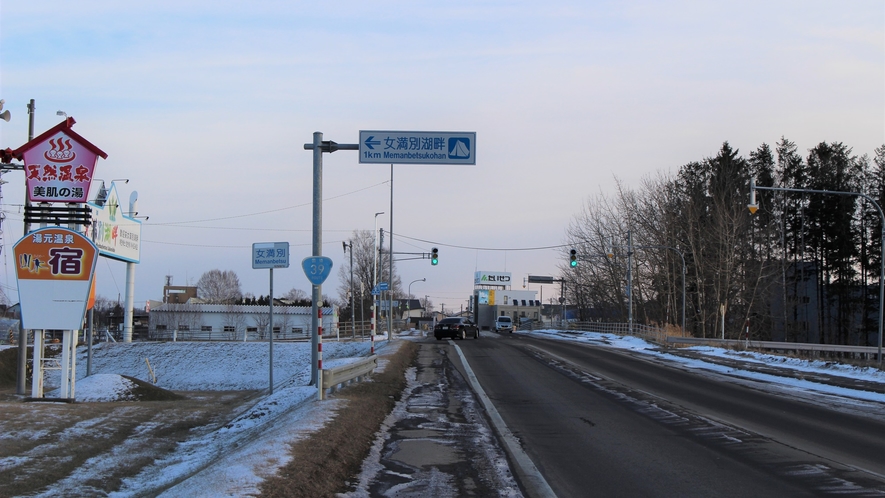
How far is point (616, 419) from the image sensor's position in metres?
12.8

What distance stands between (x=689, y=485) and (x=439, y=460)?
9.93 ft

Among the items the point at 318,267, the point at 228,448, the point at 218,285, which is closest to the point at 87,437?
the point at 228,448

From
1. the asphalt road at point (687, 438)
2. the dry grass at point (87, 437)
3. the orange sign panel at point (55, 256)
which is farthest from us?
the orange sign panel at point (55, 256)

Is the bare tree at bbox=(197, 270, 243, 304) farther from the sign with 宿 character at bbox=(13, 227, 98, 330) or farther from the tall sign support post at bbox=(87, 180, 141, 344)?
the sign with 宿 character at bbox=(13, 227, 98, 330)

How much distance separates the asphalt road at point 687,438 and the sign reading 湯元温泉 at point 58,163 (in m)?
11.4

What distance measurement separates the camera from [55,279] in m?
17.2

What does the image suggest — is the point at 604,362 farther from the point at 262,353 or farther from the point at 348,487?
the point at 262,353

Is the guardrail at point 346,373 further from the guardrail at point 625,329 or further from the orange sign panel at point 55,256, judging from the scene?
the guardrail at point 625,329

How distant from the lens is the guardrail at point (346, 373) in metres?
14.4

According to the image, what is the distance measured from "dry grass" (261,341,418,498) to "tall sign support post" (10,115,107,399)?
7869mm

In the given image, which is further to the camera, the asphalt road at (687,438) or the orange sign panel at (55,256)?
the orange sign panel at (55,256)

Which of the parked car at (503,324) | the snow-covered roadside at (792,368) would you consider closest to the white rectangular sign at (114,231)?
the snow-covered roadside at (792,368)

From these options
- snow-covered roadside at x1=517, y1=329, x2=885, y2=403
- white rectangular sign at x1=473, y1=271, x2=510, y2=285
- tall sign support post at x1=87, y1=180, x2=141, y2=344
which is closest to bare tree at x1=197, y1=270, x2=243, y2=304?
white rectangular sign at x1=473, y1=271, x2=510, y2=285

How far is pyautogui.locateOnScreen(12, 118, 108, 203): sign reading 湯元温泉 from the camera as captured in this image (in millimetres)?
17266
